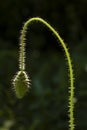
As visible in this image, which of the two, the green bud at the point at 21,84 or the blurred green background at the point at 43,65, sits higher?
the blurred green background at the point at 43,65

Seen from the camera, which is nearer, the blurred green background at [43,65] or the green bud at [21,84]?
the green bud at [21,84]

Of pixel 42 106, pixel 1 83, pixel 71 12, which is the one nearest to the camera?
pixel 42 106

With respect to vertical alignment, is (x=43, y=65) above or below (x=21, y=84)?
above

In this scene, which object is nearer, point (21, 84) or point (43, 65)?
point (21, 84)

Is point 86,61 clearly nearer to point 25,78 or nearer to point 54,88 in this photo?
point 54,88

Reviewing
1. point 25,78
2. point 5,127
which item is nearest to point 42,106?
point 5,127

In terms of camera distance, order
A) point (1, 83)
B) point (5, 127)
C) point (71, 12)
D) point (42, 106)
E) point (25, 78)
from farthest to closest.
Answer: point (71, 12)
point (1, 83)
point (42, 106)
point (5, 127)
point (25, 78)

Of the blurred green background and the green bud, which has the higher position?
the blurred green background

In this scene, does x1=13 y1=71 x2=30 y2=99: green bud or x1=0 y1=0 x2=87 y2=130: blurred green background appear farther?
x1=0 y1=0 x2=87 y2=130: blurred green background
